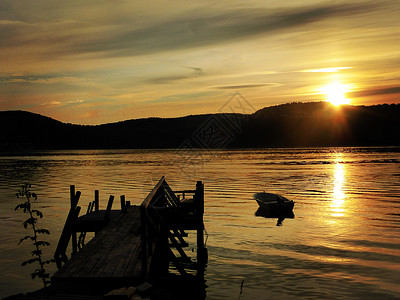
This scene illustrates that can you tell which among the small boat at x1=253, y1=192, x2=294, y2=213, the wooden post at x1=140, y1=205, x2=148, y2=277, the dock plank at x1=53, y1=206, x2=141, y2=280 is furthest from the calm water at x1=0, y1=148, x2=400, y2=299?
the wooden post at x1=140, y1=205, x2=148, y2=277

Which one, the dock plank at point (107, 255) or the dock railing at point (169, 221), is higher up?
the dock railing at point (169, 221)

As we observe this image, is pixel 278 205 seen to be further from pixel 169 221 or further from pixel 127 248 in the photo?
pixel 127 248

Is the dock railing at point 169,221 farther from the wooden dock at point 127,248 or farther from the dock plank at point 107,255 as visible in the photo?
the dock plank at point 107,255

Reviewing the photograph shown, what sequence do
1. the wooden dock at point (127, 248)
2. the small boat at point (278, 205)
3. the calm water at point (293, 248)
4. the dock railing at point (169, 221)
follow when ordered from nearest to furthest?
the wooden dock at point (127, 248) < the dock railing at point (169, 221) < the calm water at point (293, 248) < the small boat at point (278, 205)

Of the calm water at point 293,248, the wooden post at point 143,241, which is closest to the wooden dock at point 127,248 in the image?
the wooden post at point 143,241

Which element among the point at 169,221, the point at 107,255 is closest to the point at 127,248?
the point at 107,255

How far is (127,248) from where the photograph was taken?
591 inches

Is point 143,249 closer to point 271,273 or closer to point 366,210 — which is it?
point 271,273

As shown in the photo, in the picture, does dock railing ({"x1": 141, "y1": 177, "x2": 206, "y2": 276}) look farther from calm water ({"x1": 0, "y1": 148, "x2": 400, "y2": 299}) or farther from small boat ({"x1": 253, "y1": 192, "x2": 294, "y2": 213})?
small boat ({"x1": 253, "y1": 192, "x2": 294, "y2": 213})

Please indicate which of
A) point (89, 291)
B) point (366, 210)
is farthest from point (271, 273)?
point (366, 210)

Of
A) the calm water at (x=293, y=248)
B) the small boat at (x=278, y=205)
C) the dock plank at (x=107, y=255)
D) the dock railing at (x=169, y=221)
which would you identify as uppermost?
the dock railing at (x=169, y=221)

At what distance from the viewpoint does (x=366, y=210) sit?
3662 centimetres

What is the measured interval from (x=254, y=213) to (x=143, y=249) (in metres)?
23.6

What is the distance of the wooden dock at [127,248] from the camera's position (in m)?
12.1
